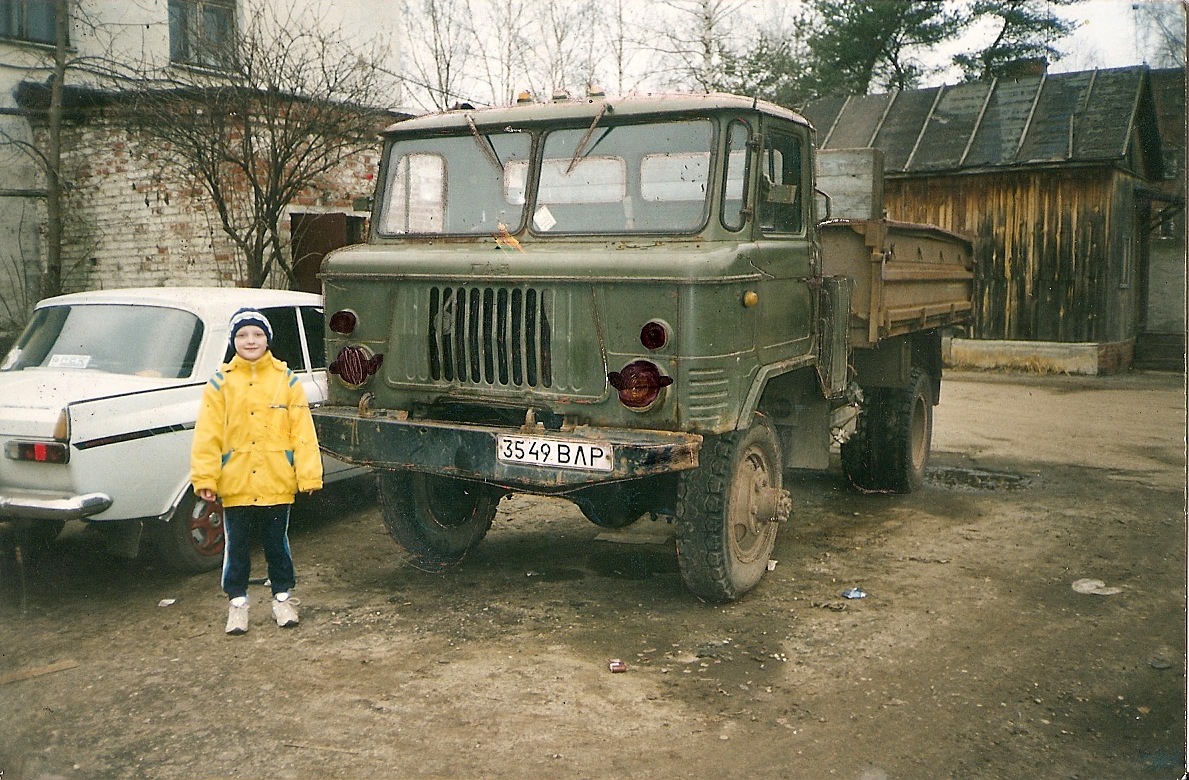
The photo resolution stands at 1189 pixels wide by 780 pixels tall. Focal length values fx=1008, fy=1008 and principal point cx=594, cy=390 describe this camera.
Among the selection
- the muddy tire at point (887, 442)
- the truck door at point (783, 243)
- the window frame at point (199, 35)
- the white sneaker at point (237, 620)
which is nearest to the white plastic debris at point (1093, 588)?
the truck door at point (783, 243)

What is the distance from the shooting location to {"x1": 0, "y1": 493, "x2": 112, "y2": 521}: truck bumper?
183 inches

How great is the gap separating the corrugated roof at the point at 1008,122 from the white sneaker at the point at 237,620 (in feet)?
50.1

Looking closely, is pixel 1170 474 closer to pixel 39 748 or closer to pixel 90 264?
pixel 39 748

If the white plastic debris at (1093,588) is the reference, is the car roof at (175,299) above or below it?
above

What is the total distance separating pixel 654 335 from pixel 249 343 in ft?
5.84

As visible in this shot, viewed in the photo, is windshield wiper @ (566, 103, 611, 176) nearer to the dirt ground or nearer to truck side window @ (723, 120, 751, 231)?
truck side window @ (723, 120, 751, 231)

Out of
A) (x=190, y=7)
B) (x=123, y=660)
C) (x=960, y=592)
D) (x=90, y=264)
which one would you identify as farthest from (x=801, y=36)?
(x=123, y=660)

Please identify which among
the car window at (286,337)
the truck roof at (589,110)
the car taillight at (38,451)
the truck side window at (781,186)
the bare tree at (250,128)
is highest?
the bare tree at (250,128)

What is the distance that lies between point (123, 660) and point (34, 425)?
1217mm

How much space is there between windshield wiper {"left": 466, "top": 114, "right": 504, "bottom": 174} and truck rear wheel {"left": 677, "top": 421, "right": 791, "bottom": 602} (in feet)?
5.89

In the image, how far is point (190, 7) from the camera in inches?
411

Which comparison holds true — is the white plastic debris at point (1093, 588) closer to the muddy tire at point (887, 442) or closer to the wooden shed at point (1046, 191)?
the muddy tire at point (887, 442)

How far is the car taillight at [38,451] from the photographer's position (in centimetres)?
468

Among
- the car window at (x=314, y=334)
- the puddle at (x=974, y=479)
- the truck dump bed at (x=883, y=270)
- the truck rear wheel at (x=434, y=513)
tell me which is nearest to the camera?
the truck rear wheel at (x=434, y=513)
